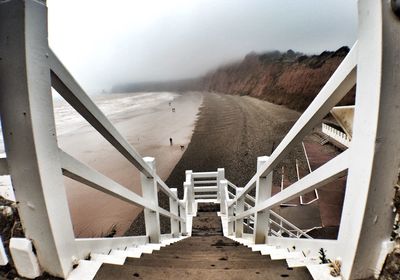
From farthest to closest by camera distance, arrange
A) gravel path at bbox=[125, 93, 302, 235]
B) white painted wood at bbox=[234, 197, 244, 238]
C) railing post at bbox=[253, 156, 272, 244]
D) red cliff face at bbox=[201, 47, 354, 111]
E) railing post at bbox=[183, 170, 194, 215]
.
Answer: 1. red cliff face at bbox=[201, 47, 354, 111]
2. gravel path at bbox=[125, 93, 302, 235]
3. railing post at bbox=[183, 170, 194, 215]
4. white painted wood at bbox=[234, 197, 244, 238]
5. railing post at bbox=[253, 156, 272, 244]

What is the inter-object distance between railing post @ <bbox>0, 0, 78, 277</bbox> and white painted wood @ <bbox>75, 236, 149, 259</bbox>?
15 cm

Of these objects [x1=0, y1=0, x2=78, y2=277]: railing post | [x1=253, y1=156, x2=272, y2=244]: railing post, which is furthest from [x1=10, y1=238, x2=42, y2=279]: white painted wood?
[x1=253, y1=156, x2=272, y2=244]: railing post

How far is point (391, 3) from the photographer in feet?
2.50

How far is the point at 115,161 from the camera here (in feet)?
57.5

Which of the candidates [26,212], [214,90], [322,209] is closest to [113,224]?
[322,209]

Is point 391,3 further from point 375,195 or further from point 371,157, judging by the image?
point 375,195

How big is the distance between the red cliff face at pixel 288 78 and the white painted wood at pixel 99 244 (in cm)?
3056

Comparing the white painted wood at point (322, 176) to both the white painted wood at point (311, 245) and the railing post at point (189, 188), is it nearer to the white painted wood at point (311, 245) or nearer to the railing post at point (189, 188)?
the white painted wood at point (311, 245)

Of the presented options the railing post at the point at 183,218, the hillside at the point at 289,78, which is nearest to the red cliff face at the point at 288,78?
the hillside at the point at 289,78

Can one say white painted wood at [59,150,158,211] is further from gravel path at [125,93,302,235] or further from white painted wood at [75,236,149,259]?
gravel path at [125,93,302,235]

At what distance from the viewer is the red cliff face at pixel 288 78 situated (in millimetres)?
38959

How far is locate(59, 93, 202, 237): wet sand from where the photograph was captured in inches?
424

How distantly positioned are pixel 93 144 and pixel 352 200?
23.1 meters

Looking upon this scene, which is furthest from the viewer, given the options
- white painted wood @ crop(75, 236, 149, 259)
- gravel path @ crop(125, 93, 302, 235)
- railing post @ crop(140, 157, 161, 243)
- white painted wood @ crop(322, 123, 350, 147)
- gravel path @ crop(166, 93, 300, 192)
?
gravel path @ crop(166, 93, 300, 192)
